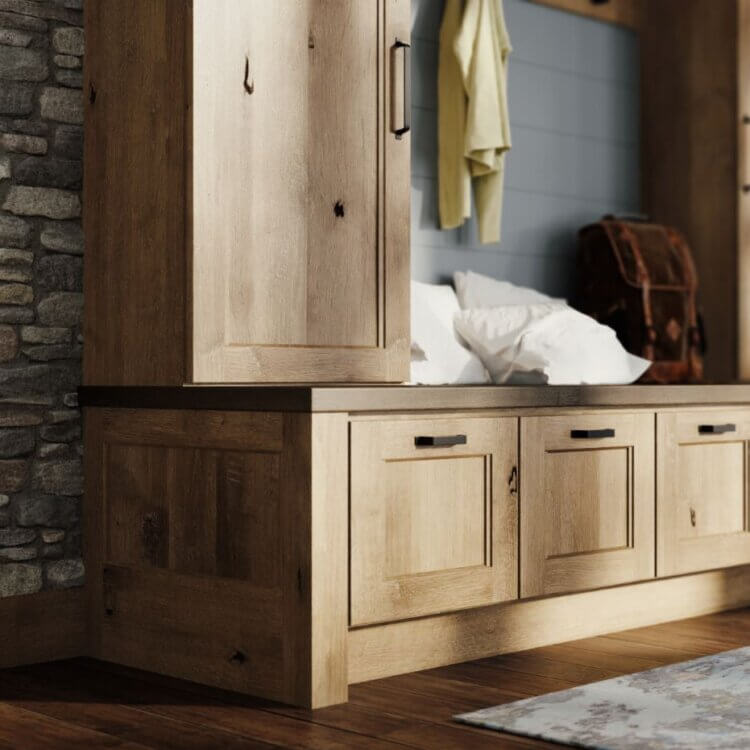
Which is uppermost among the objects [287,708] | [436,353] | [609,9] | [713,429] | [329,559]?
[609,9]

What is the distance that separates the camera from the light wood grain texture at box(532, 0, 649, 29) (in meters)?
4.70

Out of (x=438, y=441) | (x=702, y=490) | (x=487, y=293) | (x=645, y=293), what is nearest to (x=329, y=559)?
(x=438, y=441)

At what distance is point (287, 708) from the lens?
2.60m

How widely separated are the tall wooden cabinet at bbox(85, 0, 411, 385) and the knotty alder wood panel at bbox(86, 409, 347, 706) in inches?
7.1

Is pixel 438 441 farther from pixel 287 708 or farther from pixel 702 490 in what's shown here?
pixel 702 490

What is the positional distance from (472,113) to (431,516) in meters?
1.68

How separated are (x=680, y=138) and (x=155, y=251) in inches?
107

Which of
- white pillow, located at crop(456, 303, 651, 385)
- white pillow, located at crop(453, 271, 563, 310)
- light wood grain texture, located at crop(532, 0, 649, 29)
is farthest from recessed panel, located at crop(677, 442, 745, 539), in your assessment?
light wood grain texture, located at crop(532, 0, 649, 29)

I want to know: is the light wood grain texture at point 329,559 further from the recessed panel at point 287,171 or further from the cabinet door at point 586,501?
the cabinet door at point 586,501

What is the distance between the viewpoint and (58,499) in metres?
3.08

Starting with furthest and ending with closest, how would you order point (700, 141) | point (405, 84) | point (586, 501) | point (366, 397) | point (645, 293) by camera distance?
point (700, 141) < point (645, 293) < point (586, 501) < point (405, 84) < point (366, 397)

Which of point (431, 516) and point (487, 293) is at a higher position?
point (487, 293)

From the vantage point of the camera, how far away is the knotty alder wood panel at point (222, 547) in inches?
103

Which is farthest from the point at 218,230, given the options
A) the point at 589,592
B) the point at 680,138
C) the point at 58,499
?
the point at 680,138
